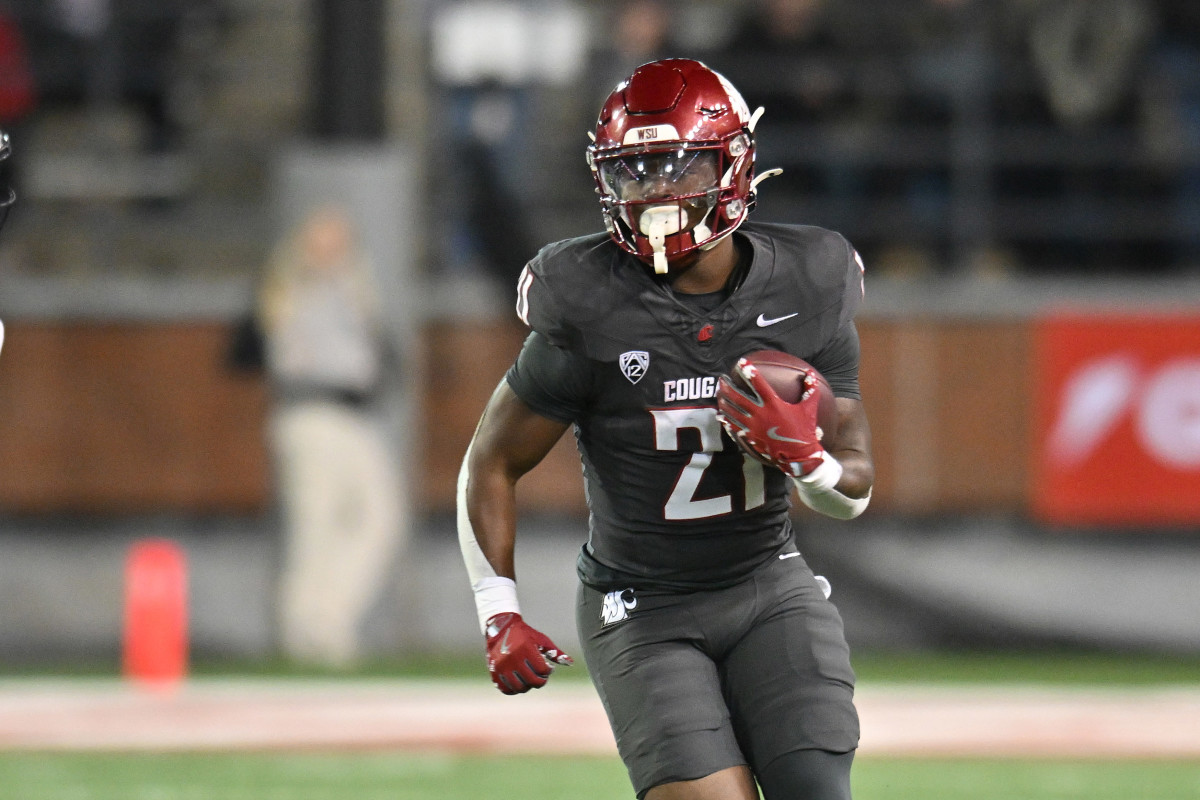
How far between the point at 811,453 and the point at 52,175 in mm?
9120

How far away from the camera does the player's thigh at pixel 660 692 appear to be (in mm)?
3770

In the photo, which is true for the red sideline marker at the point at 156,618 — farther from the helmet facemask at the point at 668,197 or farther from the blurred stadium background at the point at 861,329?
the helmet facemask at the point at 668,197

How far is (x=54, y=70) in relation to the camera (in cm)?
1202

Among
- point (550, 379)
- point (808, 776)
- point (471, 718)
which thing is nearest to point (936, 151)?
point (471, 718)

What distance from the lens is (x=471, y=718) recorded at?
857 centimetres

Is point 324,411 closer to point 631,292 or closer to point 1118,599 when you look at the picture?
point 1118,599

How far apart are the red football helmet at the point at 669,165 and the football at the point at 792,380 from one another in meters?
0.28

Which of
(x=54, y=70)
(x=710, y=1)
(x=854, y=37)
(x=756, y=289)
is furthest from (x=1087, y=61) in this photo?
(x=756, y=289)

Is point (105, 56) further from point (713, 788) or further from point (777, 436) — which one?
point (713, 788)

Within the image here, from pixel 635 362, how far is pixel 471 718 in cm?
493

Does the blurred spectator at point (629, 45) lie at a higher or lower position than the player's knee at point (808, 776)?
higher

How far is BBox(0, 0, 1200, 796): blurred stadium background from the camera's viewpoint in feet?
35.2

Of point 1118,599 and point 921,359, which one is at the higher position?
point 921,359

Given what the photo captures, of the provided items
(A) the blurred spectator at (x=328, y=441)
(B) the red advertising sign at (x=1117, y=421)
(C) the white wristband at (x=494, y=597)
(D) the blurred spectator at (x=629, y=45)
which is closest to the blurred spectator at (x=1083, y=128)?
(B) the red advertising sign at (x=1117, y=421)
